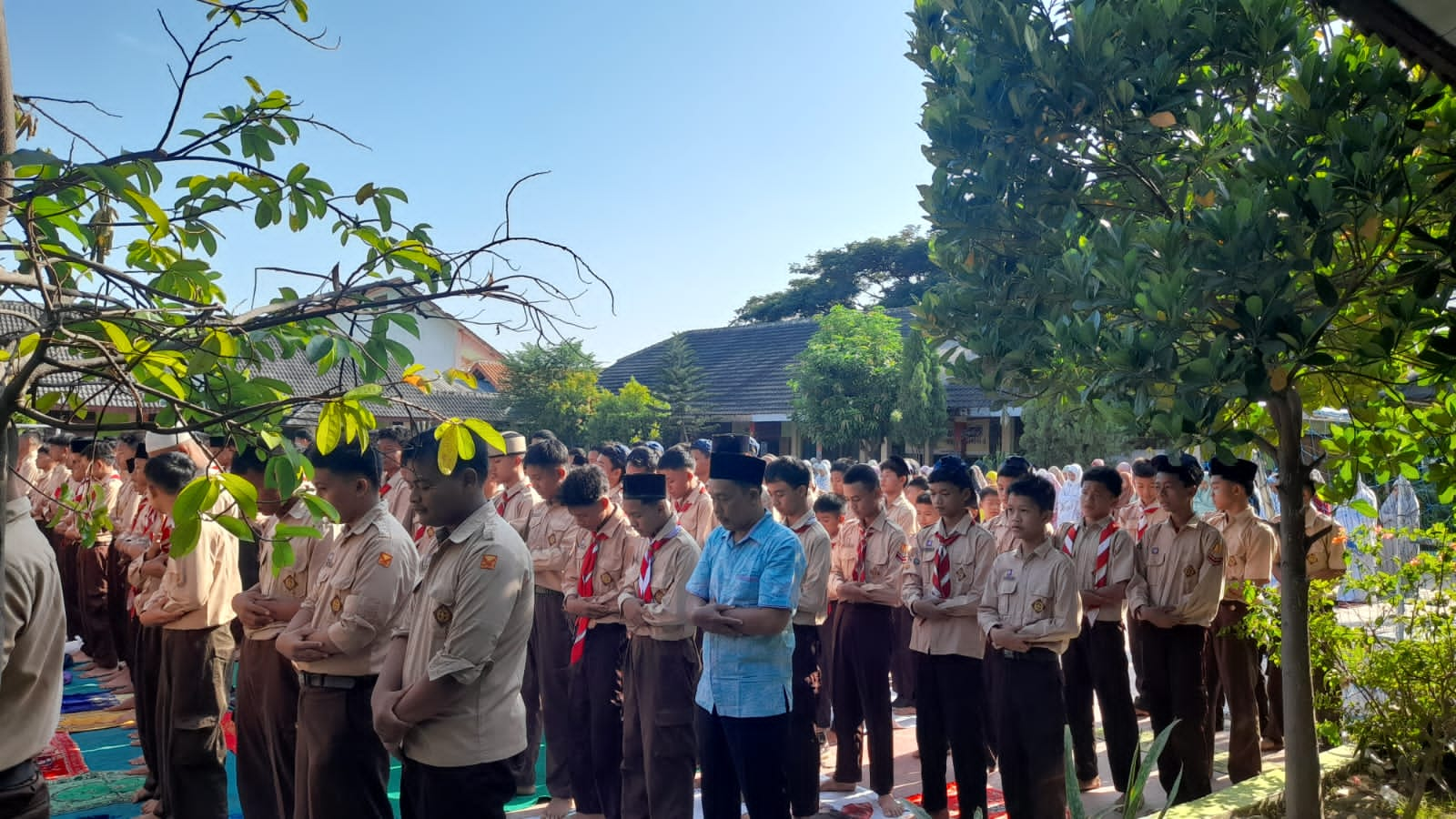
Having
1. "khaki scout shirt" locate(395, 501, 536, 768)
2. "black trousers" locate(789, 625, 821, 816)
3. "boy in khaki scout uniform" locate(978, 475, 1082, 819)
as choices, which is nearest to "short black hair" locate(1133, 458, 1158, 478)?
"boy in khaki scout uniform" locate(978, 475, 1082, 819)

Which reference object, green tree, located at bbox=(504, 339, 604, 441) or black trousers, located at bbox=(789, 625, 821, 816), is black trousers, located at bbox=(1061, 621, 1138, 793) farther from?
green tree, located at bbox=(504, 339, 604, 441)

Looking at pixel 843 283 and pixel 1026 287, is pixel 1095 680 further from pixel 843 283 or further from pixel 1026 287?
pixel 843 283

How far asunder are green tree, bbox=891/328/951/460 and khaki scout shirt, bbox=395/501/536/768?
57.7 ft

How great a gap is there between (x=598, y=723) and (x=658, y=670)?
628 mm

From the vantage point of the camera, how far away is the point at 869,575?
20.6 feet

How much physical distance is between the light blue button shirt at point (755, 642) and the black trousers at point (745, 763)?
0.18 feet

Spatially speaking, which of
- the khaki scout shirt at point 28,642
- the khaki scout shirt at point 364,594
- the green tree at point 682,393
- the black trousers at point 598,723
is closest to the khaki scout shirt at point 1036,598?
the black trousers at point 598,723

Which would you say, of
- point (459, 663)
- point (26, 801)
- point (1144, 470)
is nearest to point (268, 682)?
point (26, 801)

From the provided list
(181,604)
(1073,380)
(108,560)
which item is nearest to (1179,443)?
(1073,380)

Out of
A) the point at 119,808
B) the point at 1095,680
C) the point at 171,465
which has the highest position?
the point at 171,465

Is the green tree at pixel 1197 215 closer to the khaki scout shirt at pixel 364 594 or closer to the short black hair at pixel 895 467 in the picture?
the khaki scout shirt at pixel 364 594

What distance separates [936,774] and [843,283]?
130 ft

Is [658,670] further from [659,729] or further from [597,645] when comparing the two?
[597,645]

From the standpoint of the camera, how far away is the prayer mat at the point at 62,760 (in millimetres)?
6020
